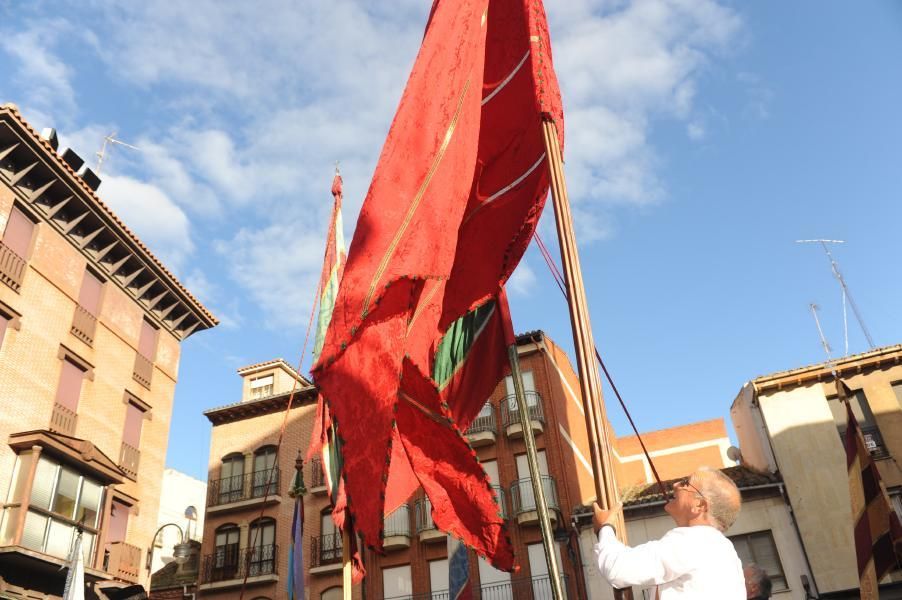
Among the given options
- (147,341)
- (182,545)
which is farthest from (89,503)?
(182,545)

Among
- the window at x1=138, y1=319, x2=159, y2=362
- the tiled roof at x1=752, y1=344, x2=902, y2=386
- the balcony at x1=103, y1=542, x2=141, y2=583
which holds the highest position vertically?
the window at x1=138, y1=319, x2=159, y2=362

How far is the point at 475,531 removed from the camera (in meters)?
4.46

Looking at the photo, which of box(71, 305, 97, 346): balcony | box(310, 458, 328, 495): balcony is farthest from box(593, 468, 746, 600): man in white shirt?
box(310, 458, 328, 495): balcony

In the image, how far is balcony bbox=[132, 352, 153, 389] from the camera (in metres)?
26.2

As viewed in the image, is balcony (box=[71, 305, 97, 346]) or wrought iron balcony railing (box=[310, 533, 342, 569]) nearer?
balcony (box=[71, 305, 97, 346])

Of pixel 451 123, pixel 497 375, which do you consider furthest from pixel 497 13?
pixel 497 375

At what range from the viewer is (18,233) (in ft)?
71.8

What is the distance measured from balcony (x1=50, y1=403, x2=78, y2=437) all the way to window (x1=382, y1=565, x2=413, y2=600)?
11469 millimetres

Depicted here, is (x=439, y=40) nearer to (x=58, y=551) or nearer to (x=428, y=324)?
(x=428, y=324)

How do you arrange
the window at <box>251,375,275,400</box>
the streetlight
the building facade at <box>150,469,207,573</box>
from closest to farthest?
the streetlight
the window at <box>251,375,275,400</box>
the building facade at <box>150,469,207,573</box>

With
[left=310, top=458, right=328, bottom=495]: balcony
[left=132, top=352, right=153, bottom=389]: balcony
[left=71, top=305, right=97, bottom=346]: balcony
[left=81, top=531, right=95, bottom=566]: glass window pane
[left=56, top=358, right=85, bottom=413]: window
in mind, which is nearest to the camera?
[left=81, top=531, right=95, bottom=566]: glass window pane

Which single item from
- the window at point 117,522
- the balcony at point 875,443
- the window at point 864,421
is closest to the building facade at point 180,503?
the window at point 117,522

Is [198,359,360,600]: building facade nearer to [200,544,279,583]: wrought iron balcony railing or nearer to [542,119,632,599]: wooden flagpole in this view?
[200,544,279,583]: wrought iron balcony railing

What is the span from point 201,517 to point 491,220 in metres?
42.5
